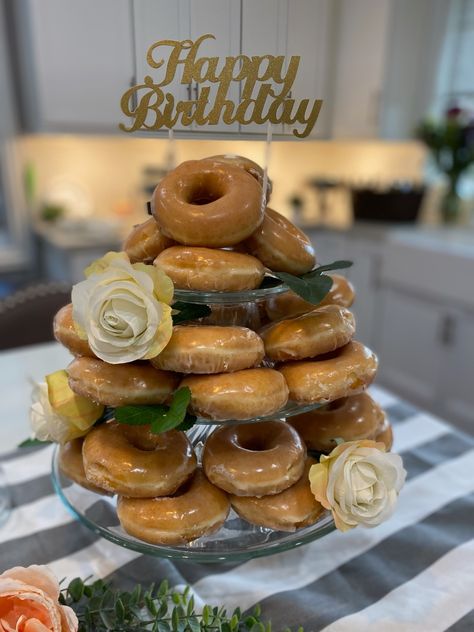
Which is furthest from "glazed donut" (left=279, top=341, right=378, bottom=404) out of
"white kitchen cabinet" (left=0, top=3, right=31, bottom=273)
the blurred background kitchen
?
"white kitchen cabinet" (left=0, top=3, right=31, bottom=273)

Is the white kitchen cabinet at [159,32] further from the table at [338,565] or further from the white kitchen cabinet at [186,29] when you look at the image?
the table at [338,565]

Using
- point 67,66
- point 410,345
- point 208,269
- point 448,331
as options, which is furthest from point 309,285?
point 67,66

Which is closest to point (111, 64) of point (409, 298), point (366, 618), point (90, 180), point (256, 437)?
point (90, 180)

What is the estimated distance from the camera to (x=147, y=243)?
1.95 feet

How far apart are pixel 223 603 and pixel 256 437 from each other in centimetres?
19

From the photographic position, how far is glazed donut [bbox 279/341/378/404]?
1.74 ft

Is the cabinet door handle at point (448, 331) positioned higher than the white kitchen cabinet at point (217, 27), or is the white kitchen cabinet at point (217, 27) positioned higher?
the white kitchen cabinet at point (217, 27)

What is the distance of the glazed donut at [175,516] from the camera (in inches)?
20.7

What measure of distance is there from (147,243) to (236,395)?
0.21m

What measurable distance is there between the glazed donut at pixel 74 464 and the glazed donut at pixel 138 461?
0.05m

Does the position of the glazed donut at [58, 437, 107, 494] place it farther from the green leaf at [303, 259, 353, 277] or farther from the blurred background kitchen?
the blurred background kitchen

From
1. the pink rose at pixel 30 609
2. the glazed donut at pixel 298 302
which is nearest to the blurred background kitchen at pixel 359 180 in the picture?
the glazed donut at pixel 298 302

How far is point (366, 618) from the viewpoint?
0.58m

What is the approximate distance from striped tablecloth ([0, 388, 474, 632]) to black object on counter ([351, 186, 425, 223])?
1.77 m
